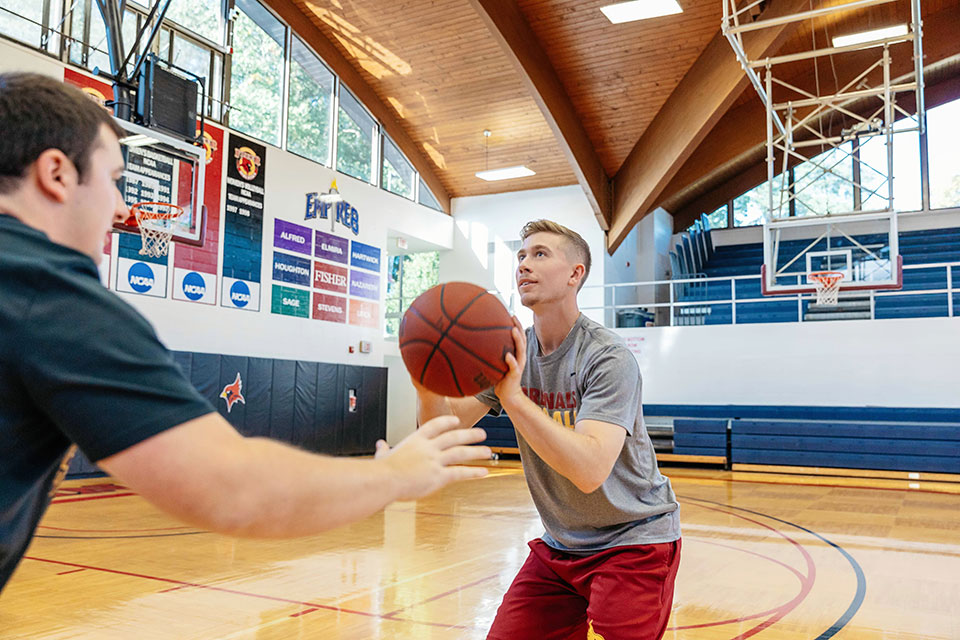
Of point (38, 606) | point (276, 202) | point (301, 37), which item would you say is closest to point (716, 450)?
point (276, 202)

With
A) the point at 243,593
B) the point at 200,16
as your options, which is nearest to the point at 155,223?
the point at 200,16

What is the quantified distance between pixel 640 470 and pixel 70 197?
1.92m

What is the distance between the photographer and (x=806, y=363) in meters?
12.4

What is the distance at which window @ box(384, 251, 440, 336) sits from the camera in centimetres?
1602

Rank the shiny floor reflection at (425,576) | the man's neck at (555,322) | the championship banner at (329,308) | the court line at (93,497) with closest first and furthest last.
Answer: the man's neck at (555,322), the shiny floor reflection at (425,576), the court line at (93,497), the championship banner at (329,308)

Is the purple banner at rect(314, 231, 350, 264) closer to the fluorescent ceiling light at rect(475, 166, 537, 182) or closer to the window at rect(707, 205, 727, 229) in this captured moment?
the fluorescent ceiling light at rect(475, 166, 537, 182)

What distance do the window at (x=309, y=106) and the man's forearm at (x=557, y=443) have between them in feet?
36.3

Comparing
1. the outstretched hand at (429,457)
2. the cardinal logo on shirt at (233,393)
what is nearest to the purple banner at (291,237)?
the cardinal logo on shirt at (233,393)

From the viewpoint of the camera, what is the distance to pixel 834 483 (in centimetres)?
1049

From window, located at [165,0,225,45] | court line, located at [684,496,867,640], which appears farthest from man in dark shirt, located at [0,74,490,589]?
window, located at [165,0,225,45]

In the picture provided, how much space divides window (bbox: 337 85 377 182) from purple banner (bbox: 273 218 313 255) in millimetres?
1597

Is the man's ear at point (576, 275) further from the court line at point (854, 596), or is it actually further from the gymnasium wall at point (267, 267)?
the gymnasium wall at point (267, 267)

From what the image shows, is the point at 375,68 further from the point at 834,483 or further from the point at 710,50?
the point at 834,483

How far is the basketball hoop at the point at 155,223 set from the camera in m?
8.71
